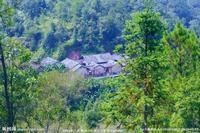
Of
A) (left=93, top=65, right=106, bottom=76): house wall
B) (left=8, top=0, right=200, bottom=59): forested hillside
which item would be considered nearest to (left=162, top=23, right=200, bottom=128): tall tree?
(left=93, top=65, right=106, bottom=76): house wall

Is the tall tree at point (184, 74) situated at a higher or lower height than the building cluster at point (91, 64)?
higher

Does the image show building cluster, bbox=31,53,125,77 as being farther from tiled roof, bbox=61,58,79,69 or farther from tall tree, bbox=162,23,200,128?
tall tree, bbox=162,23,200,128

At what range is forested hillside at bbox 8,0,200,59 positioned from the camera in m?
74.1

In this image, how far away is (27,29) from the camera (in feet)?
264

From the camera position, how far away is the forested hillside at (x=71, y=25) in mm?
74125

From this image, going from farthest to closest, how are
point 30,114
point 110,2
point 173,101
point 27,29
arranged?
point 110,2 < point 27,29 < point 30,114 < point 173,101

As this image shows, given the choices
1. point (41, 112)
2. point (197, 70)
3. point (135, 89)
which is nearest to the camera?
point (135, 89)

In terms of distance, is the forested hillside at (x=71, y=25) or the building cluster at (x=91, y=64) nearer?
the building cluster at (x=91, y=64)

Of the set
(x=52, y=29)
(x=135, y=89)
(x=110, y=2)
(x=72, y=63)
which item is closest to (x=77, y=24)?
(x=52, y=29)

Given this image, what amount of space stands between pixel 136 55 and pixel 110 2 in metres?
77.5

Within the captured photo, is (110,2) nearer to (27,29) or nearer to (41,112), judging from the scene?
(27,29)

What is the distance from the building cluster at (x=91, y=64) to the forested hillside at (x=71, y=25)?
496 cm

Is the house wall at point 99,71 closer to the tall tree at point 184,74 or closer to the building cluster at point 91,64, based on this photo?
the building cluster at point 91,64

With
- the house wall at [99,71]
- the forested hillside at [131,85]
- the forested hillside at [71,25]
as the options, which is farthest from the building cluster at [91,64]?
the forested hillside at [131,85]
